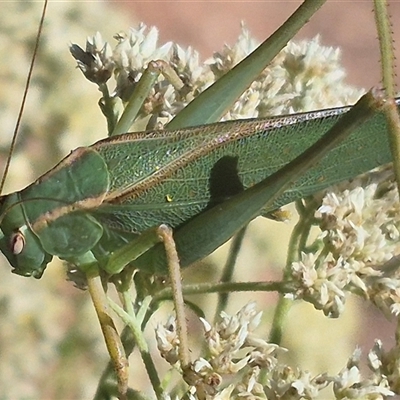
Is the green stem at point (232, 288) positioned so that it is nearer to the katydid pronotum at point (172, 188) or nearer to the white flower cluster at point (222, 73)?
the katydid pronotum at point (172, 188)

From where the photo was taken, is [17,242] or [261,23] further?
[261,23]

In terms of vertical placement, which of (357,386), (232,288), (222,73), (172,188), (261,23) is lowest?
(357,386)

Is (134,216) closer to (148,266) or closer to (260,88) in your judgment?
(148,266)

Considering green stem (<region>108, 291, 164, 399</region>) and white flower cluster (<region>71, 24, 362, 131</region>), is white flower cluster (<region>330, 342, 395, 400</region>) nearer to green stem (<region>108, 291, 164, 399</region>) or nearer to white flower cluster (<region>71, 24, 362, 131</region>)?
green stem (<region>108, 291, 164, 399</region>)

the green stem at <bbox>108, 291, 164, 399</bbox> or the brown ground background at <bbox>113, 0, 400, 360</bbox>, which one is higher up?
the brown ground background at <bbox>113, 0, 400, 360</bbox>

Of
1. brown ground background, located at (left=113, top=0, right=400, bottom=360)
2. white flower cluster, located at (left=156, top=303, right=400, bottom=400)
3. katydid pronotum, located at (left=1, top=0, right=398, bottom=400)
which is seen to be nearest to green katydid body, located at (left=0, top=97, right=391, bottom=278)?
katydid pronotum, located at (left=1, top=0, right=398, bottom=400)

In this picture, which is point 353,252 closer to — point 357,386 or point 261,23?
point 357,386

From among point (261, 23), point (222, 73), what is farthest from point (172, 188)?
point (261, 23)

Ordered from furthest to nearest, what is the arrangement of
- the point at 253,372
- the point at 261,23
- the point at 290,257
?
the point at 261,23 < the point at 290,257 < the point at 253,372
